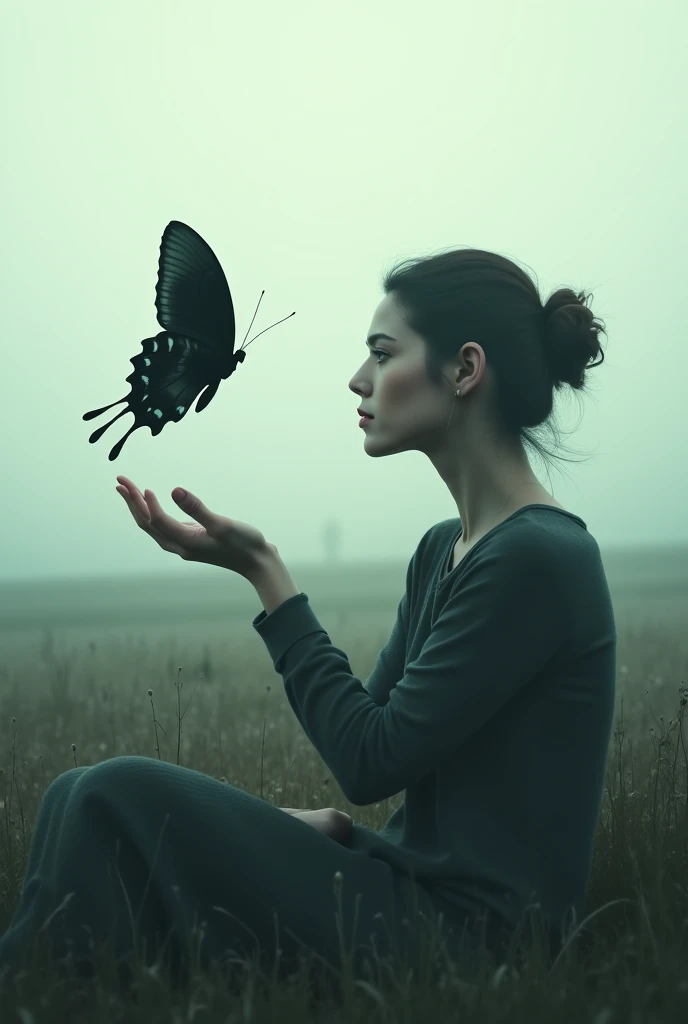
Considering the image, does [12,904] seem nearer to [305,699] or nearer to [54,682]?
[305,699]

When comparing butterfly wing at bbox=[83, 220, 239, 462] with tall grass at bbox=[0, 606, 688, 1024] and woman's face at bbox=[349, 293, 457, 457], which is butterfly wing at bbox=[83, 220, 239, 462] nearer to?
woman's face at bbox=[349, 293, 457, 457]

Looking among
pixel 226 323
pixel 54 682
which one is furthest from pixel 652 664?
pixel 226 323

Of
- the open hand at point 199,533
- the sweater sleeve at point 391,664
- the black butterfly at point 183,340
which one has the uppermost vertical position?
the black butterfly at point 183,340

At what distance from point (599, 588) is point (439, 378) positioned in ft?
2.25

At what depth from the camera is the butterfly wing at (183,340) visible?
310 cm

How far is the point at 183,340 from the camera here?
10.6 ft

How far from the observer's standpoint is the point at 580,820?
2320 millimetres

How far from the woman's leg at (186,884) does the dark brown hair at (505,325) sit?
1.21m

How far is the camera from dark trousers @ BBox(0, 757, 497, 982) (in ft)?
7.28

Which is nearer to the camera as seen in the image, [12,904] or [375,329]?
[375,329]

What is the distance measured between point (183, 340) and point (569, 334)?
1247mm

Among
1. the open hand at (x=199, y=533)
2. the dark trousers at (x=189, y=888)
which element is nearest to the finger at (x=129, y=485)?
the open hand at (x=199, y=533)

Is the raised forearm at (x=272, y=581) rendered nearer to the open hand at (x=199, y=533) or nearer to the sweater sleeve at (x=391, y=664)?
the open hand at (x=199, y=533)

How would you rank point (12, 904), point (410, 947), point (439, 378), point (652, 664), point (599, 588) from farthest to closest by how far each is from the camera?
point (652, 664) < point (12, 904) < point (439, 378) < point (599, 588) < point (410, 947)
